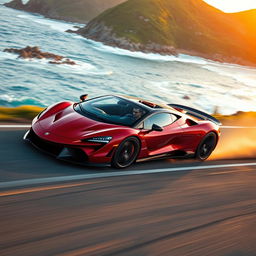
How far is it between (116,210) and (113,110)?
2.41 meters

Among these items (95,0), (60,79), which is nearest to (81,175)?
(60,79)

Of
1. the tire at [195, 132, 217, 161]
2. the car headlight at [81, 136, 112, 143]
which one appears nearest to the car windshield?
the car headlight at [81, 136, 112, 143]

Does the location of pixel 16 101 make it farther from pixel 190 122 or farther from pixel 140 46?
pixel 140 46

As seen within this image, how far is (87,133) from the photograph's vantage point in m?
6.14

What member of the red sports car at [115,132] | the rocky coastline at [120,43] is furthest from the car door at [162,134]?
the rocky coastline at [120,43]

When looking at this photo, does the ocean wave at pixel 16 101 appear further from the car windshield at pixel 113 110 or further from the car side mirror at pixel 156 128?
the car side mirror at pixel 156 128

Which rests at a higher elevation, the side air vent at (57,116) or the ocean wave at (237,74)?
the ocean wave at (237,74)

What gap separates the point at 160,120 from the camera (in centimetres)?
721

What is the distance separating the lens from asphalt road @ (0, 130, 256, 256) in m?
4.20

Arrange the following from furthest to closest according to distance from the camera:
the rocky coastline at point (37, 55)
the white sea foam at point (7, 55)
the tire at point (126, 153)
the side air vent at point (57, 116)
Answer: the rocky coastline at point (37, 55) → the white sea foam at point (7, 55) → the side air vent at point (57, 116) → the tire at point (126, 153)

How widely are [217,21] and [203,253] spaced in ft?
549

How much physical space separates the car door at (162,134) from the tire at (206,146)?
0.94 metres

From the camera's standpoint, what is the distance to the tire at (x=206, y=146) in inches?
325

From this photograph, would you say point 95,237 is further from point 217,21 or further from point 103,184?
point 217,21
